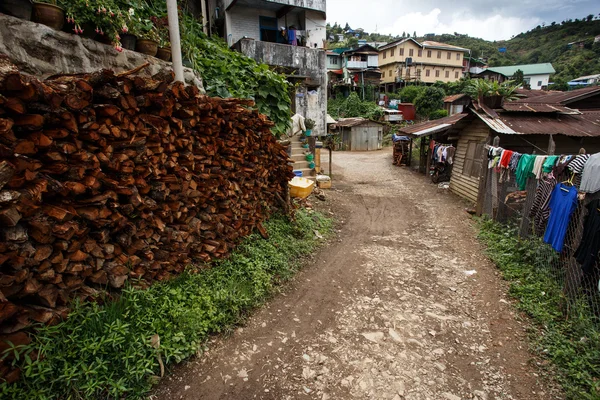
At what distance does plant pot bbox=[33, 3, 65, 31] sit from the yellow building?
45.4m

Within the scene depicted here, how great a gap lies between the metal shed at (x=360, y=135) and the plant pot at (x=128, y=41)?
23.0m

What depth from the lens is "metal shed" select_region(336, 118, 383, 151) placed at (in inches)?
1077

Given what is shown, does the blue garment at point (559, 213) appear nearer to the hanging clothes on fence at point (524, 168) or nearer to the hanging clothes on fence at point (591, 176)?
the hanging clothes on fence at point (591, 176)

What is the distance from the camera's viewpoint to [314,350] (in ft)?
12.2

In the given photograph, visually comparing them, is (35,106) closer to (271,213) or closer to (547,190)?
(271,213)

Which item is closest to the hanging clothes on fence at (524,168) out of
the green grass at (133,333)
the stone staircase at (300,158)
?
the green grass at (133,333)

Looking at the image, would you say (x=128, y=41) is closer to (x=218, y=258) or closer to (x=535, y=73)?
(x=218, y=258)

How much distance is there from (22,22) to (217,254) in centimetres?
388

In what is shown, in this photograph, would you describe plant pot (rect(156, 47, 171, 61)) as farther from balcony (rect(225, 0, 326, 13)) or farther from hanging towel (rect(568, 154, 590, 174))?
balcony (rect(225, 0, 326, 13))

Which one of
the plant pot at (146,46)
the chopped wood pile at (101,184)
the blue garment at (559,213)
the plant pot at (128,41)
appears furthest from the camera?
the plant pot at (146,46)

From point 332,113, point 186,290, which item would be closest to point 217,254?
point 186,290

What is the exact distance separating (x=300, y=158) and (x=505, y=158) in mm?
7038

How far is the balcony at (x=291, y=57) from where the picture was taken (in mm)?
14281

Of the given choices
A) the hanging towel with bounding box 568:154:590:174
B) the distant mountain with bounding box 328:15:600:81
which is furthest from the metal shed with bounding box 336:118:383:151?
the distant mountain with bounding box 328:15:600:81
